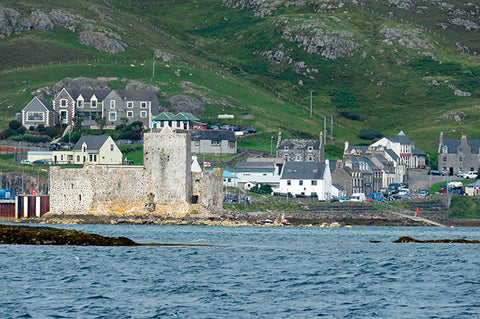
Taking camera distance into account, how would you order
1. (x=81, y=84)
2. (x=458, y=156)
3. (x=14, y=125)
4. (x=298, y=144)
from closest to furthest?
(x=298, y=144) < (x=14, y=125) < (x=458, y=156) < (x=81, y=84)

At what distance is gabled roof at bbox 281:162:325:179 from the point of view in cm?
13200

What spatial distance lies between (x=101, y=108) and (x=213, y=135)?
29.5 meters

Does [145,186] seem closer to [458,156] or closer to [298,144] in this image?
[298,144]

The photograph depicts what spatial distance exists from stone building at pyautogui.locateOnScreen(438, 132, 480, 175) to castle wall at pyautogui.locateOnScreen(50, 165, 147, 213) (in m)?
75.4

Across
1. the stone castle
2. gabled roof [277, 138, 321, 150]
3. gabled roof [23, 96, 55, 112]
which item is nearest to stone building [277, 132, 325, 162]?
gabled roof [277, 138, 321, 150]

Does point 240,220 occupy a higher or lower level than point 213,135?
lower

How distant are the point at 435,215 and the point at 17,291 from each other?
84032 millimetres

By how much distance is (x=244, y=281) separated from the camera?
51.8 metres

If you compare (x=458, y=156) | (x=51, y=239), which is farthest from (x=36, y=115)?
(x=51, y=239)

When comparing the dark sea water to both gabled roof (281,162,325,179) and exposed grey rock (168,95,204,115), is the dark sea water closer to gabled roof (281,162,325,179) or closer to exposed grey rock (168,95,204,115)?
gabled roof (281,162,325,179)

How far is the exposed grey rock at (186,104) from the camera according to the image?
18712 centimetres

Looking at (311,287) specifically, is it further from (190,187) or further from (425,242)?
(190,187)

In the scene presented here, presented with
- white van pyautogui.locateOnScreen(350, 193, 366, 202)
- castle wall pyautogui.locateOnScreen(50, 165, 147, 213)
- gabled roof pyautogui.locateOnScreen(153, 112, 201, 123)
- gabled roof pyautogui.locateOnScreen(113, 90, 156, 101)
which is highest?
gabled roof pyautogui.locateOnScreen(113, 90, 156, 101)

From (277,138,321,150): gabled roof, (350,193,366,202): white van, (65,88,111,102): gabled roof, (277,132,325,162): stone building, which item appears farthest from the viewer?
(65,88,111,102): gabled roof
